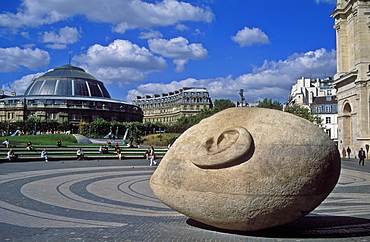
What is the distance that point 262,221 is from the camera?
7.61 meters

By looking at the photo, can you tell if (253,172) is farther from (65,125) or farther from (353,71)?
(65,125)

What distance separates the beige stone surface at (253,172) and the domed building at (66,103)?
317 ft

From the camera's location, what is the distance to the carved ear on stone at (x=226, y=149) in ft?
24.3

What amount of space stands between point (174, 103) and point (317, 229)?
137298 mm

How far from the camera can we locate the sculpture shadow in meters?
8.09

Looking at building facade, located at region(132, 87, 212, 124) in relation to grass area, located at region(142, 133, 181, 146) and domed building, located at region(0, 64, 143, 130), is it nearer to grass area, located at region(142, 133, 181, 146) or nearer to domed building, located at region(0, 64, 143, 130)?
domed building, located at region(0, 64, 143, 130)

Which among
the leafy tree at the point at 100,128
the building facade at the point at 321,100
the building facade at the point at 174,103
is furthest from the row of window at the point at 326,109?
the building facade at the point at 174,103

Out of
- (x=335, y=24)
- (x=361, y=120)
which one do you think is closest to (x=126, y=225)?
(x=361, y=120)

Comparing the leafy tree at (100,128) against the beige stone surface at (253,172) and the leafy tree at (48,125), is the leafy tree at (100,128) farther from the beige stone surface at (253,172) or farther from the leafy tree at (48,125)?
the beige stone surface at (253,172)

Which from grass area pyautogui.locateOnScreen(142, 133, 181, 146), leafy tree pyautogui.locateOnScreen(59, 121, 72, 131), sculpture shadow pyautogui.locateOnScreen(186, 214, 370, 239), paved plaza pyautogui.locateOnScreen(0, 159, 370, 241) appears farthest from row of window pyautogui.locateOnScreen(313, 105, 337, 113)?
sculpture shadow pyautogui.locateOnScreen(186, 214, 370, 239)

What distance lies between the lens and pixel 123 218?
33.8 ft

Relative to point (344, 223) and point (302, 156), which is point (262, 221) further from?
point (344, 223)

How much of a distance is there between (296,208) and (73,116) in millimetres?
99582

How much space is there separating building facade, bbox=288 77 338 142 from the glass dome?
6818cm
